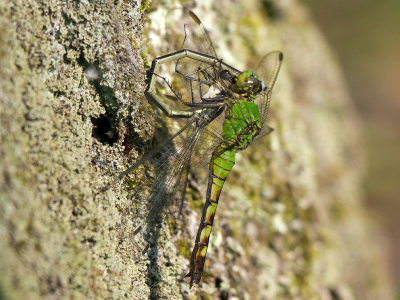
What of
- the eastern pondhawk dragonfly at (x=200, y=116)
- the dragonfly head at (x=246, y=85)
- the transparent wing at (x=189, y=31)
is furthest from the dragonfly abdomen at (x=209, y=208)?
the transparent wing at (x=189, y=31)

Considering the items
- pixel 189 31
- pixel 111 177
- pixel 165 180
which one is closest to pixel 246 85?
pixel 189 31

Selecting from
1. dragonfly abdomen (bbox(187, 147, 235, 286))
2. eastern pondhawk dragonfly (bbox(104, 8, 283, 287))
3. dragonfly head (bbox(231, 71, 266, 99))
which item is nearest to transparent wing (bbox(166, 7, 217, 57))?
eastern pondhawk dragonfly (bbox(104, 8, 283, 287))

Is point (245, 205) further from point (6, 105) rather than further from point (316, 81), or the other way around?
point (316, 81)

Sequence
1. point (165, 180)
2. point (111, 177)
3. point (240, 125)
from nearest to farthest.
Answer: point (111, 177) → point (165, 180) → point (240, 125)

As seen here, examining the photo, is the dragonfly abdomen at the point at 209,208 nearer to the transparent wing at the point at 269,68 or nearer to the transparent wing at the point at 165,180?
the transparent wing at the point at 165,180

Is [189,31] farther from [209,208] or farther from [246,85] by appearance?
[209,208]

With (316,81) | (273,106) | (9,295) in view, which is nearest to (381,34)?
(316,81)

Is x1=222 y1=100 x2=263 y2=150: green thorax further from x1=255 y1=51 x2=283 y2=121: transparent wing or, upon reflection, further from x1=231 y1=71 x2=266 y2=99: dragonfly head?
x1=255 y1=51 x2=283 y2=121: transparent wing

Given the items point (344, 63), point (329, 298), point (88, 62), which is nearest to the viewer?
point (88, 62)
